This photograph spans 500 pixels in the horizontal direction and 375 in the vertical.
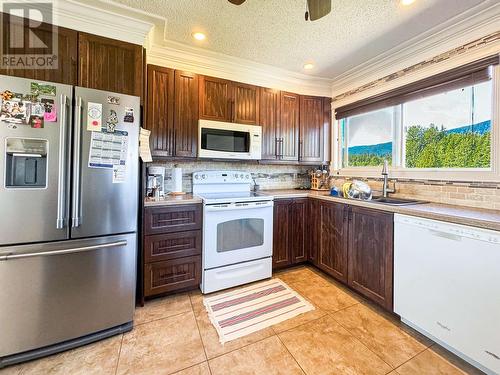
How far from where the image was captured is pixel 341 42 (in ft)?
7.09

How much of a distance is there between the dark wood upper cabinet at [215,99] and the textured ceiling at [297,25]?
324 millimetres

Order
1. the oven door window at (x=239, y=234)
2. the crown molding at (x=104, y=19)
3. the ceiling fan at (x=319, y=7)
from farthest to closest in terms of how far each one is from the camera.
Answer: the oven door window at (x=239, y=234) < the crown molding at (x=104, y=19) < the ceiling fan at (x=319, y=7)

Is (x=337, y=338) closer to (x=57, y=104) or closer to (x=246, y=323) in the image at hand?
(x=246, y=323)

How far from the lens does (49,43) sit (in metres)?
1.55

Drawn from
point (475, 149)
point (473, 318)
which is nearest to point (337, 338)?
point (473, 318)

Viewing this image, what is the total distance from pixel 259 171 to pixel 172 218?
4.90 ft

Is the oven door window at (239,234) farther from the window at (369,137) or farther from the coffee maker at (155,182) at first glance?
the window at (369,137)

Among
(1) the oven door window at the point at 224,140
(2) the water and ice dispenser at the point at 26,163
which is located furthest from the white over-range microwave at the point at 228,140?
(2) the water and ice dispenser at the point at 26,163

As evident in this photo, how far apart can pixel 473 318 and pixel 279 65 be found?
287 cm

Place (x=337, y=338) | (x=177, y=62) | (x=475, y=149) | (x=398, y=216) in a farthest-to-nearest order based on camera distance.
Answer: (x=177, y=62), (x=475, y=149), (x=398, y=216), (x=337, y=338)

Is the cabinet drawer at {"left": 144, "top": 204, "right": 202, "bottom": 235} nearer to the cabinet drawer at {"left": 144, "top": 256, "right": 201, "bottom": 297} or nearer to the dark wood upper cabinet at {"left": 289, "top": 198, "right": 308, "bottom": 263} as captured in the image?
the cabinet drawer at {"left": 144, "top": 256, "right": 201, "bottom": 297}

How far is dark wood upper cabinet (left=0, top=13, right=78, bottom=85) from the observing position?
1.44 metres

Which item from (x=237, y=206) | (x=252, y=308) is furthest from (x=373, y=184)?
(x=252, y=308)

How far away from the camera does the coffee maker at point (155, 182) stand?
7.31 ft
